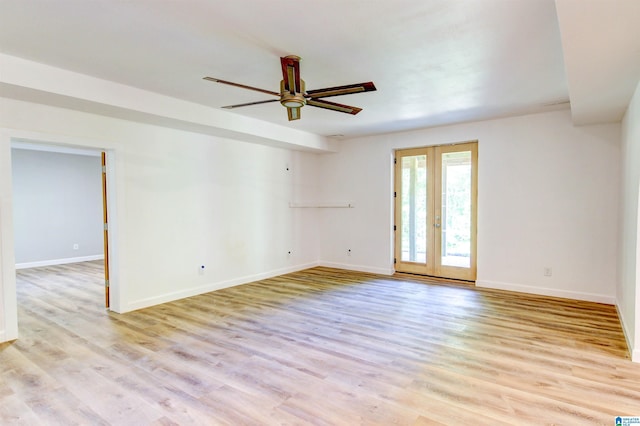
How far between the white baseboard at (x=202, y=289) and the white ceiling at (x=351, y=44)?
8.81 feet

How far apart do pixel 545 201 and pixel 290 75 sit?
4.24 meters

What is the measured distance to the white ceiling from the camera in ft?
7.47

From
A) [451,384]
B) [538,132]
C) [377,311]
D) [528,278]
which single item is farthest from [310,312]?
[538,132]

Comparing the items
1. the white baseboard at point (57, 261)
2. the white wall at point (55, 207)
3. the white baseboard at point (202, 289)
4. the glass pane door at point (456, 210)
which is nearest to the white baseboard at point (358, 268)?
the white baseboard at point (202, 289)

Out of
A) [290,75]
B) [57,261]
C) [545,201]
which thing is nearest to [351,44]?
[290,75]

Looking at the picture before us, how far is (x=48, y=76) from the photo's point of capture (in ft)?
10.8

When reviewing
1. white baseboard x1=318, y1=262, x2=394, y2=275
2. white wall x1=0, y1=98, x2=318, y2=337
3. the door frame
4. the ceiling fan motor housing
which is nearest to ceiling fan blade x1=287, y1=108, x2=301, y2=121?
the ceiling fan motor housing

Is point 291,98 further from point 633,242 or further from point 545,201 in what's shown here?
point 545,201

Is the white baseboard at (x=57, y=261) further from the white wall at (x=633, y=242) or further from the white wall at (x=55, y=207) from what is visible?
the white wall at (x=633, y=242)

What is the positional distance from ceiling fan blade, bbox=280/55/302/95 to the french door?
3833mm

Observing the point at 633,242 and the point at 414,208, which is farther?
the point at 414,208

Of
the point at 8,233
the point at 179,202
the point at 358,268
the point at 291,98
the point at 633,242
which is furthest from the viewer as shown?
the point at 358,268

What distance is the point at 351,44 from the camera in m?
2.84

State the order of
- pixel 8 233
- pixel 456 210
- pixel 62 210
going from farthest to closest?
pixel 62 210
pixel 456 210
pixel 8 233
